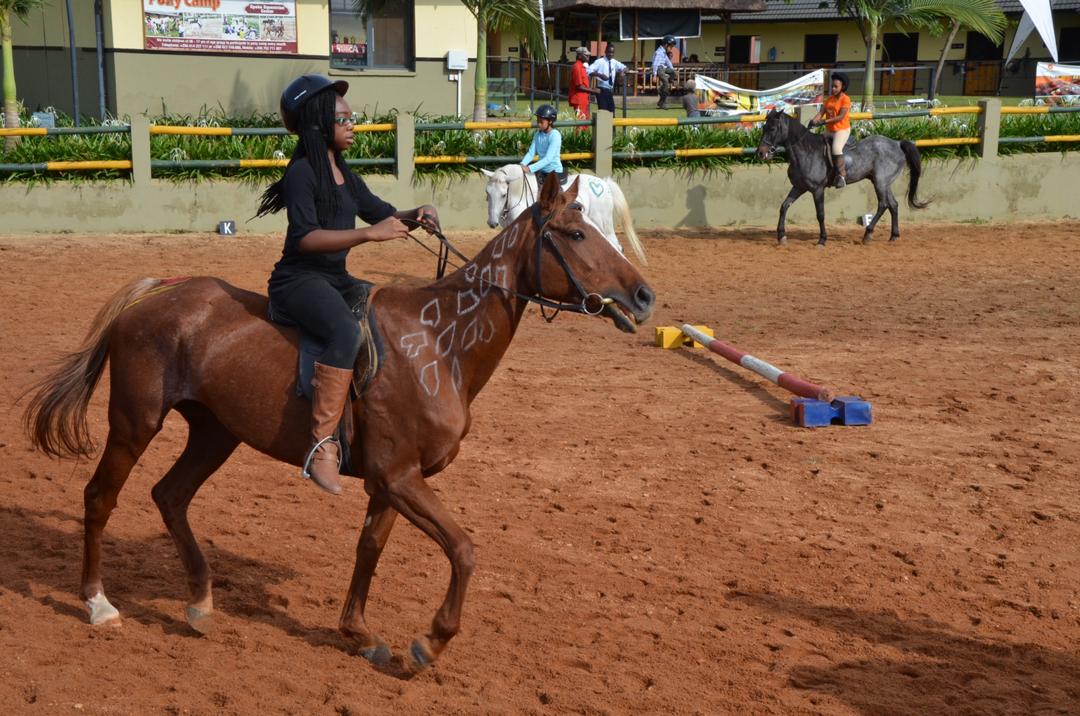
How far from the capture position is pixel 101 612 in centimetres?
530

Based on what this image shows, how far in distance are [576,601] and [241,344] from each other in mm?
2025

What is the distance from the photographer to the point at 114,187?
1680cm

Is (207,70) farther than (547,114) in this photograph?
Yes

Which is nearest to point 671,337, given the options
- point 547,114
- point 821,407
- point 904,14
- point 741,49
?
point 821,407

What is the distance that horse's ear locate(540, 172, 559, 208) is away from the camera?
485 cm

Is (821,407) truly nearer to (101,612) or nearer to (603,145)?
(101,612)

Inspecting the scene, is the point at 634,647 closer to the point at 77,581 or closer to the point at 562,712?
the point at 562,712

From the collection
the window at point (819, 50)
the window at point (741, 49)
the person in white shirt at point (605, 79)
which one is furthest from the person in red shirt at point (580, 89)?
the window at point (819, 50)

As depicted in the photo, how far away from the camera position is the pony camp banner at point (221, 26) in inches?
843

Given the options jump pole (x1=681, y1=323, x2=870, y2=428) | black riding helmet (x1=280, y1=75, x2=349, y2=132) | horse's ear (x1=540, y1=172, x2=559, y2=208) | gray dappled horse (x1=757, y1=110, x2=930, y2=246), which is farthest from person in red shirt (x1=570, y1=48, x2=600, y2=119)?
horse's ear (x1=540, y1=172, x2=559, y2=208)

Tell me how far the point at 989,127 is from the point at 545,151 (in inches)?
387

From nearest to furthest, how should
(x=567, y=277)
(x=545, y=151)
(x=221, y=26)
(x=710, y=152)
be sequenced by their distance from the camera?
1. (x=567, y=277)
2. (x=545, y=151)
3. (x=710, y=152)
4. (x=221, y=26)

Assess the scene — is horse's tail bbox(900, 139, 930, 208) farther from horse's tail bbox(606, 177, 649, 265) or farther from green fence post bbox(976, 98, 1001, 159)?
horse's tail bbox(606, 177, 649, 265)

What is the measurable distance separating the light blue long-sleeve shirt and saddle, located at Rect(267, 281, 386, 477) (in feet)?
31.8
